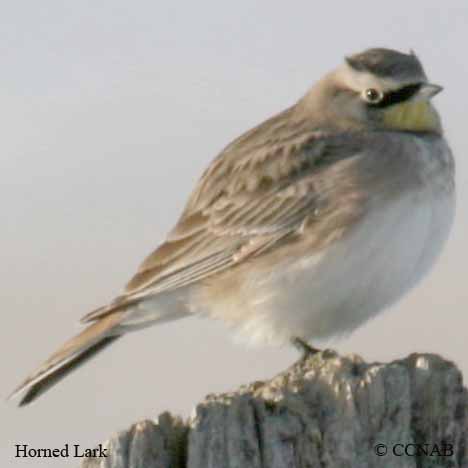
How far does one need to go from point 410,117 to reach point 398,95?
0.15 metres

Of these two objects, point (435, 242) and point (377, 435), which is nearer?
point (377, 435)

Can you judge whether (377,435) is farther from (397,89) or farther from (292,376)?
(397,89)

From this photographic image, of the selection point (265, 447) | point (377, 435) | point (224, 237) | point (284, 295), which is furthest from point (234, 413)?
point (224, 237)

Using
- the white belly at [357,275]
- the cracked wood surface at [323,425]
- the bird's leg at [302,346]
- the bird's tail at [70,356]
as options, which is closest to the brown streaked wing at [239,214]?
the bird's tail at [70,356]

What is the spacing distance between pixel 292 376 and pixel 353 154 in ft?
9.02

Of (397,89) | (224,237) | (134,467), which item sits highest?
(397,89)

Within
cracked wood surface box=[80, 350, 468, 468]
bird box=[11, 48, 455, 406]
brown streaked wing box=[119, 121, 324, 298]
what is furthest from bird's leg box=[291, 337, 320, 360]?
cracked wood surface box=[80, 350, 468, 468]

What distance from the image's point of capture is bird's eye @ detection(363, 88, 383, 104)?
29.5 ft

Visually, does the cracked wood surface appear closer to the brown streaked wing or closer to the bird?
the bird

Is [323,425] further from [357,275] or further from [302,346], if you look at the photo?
[302,346]

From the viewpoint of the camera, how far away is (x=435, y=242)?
8.51m

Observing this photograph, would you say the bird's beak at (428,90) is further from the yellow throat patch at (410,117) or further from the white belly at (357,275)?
the white belly at (357,275)

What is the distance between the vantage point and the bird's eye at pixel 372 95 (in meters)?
8.99

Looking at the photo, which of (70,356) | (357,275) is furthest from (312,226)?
(70,356)
